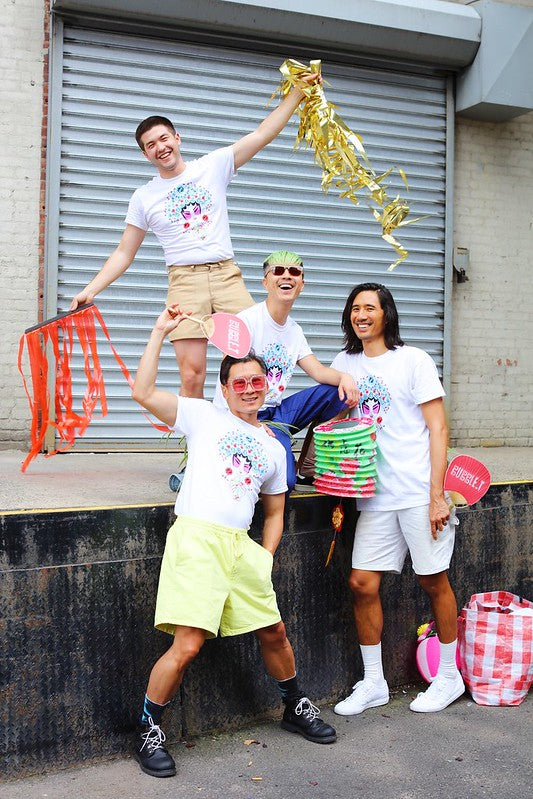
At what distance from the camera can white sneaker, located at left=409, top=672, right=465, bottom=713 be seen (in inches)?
165

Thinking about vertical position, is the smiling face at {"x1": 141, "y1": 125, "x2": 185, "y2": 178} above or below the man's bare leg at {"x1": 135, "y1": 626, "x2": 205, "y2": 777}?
above

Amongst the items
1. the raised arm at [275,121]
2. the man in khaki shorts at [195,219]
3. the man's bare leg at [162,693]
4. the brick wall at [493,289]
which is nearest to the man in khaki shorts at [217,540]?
the man's bare leg at [162,693]

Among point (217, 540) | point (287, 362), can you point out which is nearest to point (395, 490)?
point (287, 362)

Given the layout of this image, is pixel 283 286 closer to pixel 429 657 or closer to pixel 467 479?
pixel 467 479

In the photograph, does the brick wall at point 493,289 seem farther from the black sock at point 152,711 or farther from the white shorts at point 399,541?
the black sock at point 152,711

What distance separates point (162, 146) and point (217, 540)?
196 centimetres

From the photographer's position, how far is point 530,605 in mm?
4703

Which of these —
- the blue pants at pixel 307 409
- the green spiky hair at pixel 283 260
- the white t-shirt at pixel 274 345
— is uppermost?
the green spiky hair at pixel 283 260

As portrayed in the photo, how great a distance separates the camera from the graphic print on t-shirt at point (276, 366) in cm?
413

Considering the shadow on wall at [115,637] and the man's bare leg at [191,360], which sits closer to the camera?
the shadow on wall at [115,637]

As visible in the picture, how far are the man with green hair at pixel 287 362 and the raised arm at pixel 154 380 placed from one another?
0.39 m

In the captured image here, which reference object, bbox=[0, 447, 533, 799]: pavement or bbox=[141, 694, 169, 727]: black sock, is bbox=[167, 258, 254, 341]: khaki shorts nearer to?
bbox=[0, 447, 533, 799]: pavement

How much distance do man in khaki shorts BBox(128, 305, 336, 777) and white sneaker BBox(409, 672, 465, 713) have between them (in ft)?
2.00

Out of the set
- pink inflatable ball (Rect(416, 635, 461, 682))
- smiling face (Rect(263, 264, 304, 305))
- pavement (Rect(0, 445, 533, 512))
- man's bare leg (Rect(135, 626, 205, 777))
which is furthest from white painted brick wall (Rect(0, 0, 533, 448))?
man's bare leg (Rect(135, 626, 205, 777))
